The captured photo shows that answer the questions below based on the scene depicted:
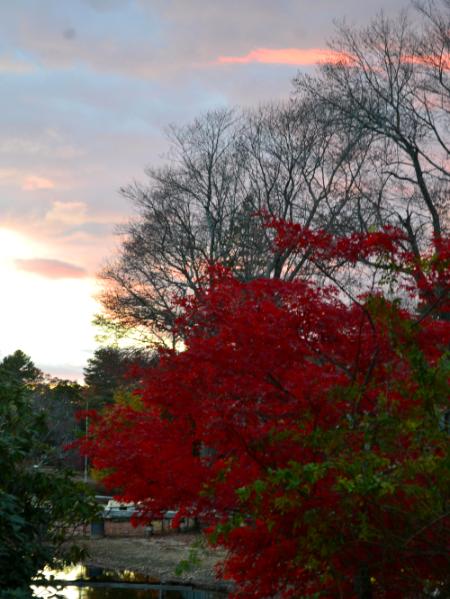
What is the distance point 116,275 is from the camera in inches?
1496

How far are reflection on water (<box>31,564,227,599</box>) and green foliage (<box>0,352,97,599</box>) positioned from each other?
435 inches

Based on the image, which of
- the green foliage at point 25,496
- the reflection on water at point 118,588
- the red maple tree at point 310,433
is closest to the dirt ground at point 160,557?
the reflection on water at point 118,588

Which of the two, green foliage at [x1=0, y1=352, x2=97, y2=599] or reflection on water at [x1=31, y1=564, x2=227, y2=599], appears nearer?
green foliage at [x1=0, y1=352, x2=97, y2=599]

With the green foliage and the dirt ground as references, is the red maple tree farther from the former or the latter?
the dirt ground

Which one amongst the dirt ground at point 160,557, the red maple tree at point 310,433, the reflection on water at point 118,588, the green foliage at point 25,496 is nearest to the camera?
the red maple tree at point 310,433

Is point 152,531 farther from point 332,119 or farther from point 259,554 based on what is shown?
point 259,554

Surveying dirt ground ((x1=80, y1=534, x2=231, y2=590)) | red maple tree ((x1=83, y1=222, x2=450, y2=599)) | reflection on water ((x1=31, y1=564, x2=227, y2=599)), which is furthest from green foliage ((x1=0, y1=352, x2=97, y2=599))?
dirt ground ((x1=80, y1=534, x2=231, y2=590))

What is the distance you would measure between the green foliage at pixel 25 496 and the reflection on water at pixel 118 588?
11.1 m

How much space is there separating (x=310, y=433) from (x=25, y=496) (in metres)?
3.64

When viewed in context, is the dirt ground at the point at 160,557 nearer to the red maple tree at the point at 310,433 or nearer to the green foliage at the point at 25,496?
the red maple tree at the point at 310,433

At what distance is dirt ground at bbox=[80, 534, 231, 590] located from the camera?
25.1m

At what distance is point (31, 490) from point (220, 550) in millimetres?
20140

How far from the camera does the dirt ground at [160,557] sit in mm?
25109

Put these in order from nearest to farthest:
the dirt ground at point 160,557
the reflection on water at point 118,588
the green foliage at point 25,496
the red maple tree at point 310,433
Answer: the red maple tree at point 310,433
the green foliage at point 25,496
the reflection on water at point 118,588
the dirt ground at point 160,557
